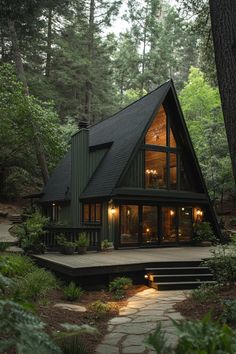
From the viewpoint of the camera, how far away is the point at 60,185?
19953 mm

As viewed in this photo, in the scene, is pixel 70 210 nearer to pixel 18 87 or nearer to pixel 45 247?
pixel 45 247

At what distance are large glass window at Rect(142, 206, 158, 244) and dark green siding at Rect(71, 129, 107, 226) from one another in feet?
10.7

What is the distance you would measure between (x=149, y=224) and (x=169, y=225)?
121 centimetres

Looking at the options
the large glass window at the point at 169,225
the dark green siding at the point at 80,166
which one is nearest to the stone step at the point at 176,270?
the large glass window at the point at 169,225

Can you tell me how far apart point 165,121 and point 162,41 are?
27.9 metres

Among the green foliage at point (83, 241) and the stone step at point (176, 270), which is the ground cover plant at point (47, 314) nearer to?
the stone step at point (176, 270)

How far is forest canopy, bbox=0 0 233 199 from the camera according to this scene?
67.8 feet

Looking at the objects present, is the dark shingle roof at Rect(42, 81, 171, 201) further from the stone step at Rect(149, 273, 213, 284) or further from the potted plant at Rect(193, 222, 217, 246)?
the potted plant at Rect(193, 222, 217, 246)

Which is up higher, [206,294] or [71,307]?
[206,294]

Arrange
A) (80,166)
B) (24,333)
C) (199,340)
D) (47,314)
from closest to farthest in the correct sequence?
(24,333) → (199,340) → (47,314) → (80,166)

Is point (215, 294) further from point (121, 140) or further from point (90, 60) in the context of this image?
point (90, 60)

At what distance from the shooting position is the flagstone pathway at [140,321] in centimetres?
484

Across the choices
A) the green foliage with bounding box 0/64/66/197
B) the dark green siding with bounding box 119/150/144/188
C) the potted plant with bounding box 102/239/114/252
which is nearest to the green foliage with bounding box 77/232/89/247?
the potted plant with bounding box 102/239/114/252

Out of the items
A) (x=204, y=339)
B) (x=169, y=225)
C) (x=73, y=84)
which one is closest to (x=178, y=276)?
(x=169, y=225)
